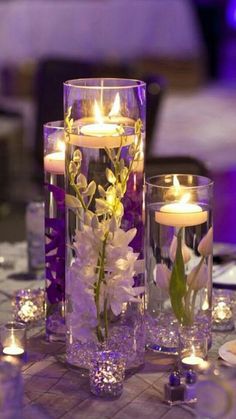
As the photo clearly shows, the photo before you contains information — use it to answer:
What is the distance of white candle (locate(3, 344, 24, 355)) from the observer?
1628 mm

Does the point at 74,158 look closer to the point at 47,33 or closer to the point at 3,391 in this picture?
the point at 3,391

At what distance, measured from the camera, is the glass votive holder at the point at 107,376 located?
1.49 metres

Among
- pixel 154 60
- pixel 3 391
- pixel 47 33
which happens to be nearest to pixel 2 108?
pixel 47 33

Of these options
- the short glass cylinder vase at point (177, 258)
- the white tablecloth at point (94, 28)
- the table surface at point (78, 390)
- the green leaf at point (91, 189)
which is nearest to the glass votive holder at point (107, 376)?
the table surface at point (78, 390)

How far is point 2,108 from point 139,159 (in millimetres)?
3367

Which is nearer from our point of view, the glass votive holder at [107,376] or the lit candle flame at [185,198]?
the glass votive holder at [107,376]

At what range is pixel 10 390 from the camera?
1.26 m

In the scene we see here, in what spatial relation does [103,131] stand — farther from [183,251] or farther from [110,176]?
[183,251]

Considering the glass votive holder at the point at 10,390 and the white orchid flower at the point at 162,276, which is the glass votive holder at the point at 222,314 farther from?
the glass votive holder at the point at 10,390

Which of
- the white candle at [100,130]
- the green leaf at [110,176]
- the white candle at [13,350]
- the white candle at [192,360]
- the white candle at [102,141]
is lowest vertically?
the white candle at [13,350]

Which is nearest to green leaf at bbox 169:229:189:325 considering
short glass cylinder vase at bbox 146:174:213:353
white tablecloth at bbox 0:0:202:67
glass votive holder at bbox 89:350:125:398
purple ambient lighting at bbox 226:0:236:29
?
short glass cylinder vase at bbox 146:174:213:353

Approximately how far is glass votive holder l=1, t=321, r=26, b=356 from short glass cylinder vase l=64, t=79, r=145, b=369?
0.25ft

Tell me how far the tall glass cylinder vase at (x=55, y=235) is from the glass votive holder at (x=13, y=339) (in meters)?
0.09

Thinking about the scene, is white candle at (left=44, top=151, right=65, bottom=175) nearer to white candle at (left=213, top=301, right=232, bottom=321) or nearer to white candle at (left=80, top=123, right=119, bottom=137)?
white candle at (left=80, top=123, right=119, bottom=137)
